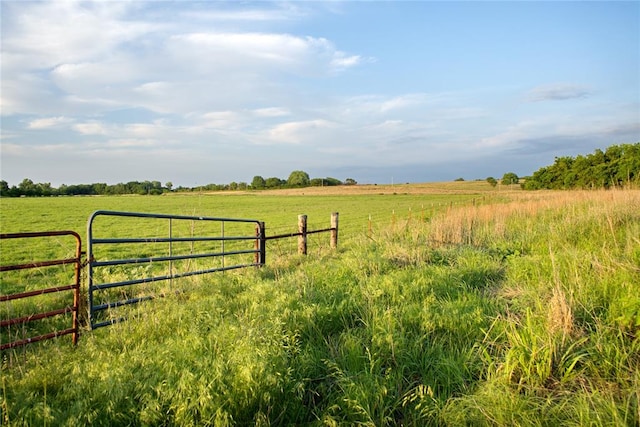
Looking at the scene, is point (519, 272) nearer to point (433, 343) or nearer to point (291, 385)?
point (433, 343)

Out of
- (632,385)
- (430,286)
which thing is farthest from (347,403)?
(430,286)

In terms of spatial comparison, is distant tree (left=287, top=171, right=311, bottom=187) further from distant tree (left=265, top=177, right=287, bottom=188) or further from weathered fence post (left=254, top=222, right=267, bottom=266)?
weathered fence post (left=254, top=222, right=267, bottom=266)

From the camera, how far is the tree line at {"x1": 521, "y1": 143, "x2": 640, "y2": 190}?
110 ft

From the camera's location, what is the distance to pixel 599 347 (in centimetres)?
358

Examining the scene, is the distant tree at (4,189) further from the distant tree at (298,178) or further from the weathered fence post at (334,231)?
the weathered fence post at (334,231)

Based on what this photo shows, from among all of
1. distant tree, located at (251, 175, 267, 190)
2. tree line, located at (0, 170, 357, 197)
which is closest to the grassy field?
tree line, located at (0, 170, 357, 197)

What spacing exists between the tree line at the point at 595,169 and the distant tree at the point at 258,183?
2998 inches

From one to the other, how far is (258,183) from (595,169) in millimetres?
94577

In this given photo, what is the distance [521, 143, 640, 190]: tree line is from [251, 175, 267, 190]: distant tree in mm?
76140

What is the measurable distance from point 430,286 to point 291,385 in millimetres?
3314

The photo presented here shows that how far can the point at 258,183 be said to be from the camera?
4820 inches

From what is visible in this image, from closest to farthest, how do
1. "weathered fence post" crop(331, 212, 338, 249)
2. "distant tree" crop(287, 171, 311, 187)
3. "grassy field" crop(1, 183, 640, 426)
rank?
1. "grassy field" crop(1, 183, 640, 426)
2. "weathered fence post" crop(331, 212, 338, 249)
3. "distant tree" crop(287, 171, 311, 187)

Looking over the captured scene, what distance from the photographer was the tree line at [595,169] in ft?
110

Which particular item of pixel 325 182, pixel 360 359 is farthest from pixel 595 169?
pixel 325 182
